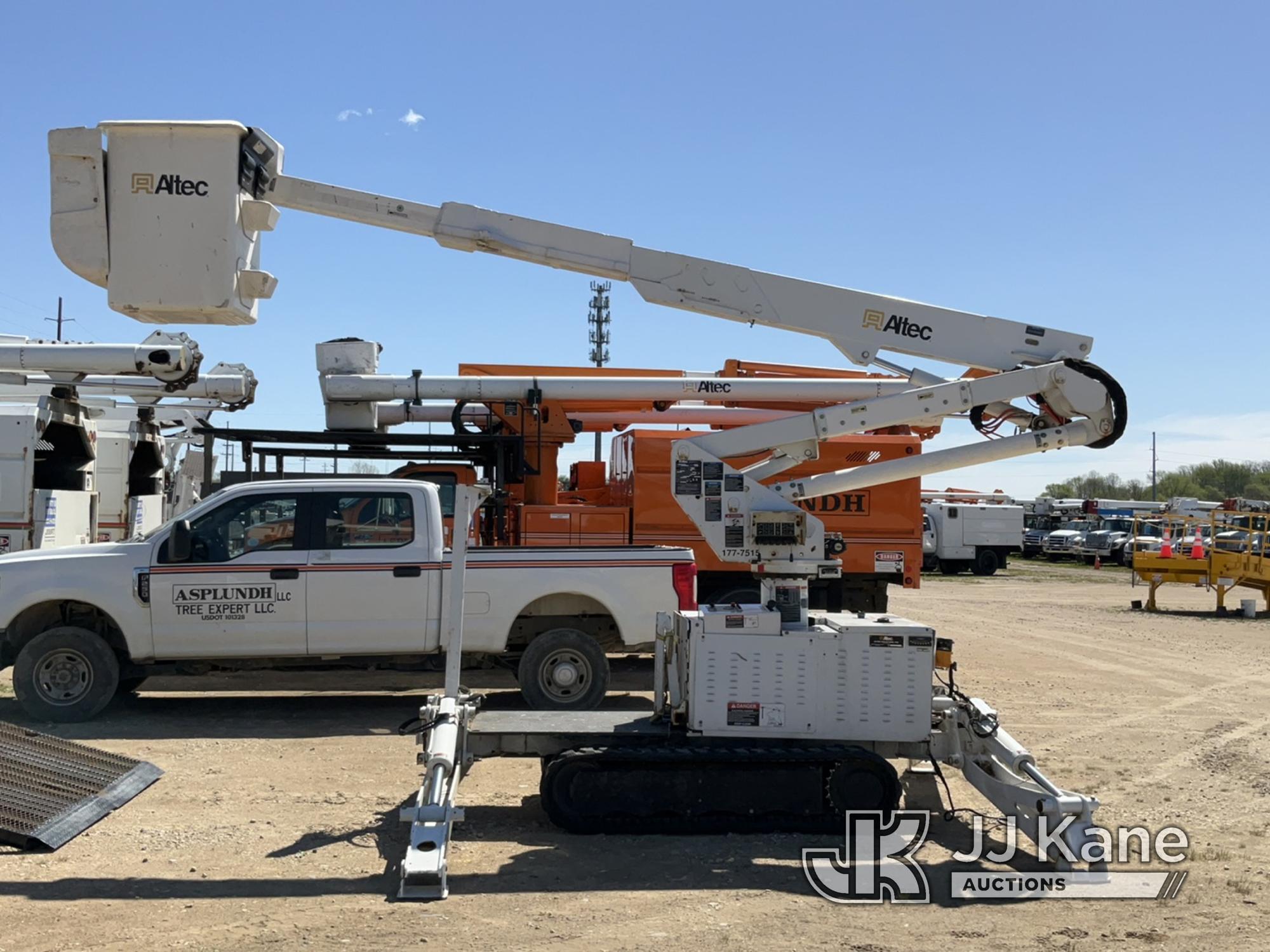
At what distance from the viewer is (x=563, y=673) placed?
10.3m

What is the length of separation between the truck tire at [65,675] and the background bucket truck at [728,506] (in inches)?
159

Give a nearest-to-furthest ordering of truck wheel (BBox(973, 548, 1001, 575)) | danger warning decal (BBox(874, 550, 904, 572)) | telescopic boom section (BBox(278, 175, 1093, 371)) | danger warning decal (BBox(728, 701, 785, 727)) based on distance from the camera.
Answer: danger warning decal (BBox(728, 701, 785, 727)) → telescopic boom section (BBox(278, 175, 1093, 371)) → danger warning decal (BBox(874, 550, 904, 572)) → truck wheel (BBox(973, 548, 1001, 575))

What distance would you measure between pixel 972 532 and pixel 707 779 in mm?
31947

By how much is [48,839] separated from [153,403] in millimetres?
12294

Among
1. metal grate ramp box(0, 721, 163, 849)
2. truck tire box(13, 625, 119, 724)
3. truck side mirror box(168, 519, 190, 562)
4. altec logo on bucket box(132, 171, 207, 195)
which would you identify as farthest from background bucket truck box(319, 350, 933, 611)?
altec logo on bucket box(132, 171, 207, 195)

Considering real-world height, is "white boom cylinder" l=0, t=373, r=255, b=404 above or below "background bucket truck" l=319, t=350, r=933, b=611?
above

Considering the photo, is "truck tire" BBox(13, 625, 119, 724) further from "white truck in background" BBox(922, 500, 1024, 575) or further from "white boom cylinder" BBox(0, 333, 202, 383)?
"white truck in background" BBox(922, 500, 1024, 575)

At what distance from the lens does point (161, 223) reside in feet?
22.0

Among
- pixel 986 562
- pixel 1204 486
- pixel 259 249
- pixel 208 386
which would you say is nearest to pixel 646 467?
pixel 208 386

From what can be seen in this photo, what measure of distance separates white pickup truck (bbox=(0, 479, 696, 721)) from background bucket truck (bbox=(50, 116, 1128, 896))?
7.91 ft

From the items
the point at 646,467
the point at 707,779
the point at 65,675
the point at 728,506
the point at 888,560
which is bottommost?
the point at 707,779

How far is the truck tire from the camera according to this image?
971cm

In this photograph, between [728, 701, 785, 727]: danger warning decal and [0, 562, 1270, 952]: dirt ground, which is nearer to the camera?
[0, 562, 1270, 952]: dirt ground

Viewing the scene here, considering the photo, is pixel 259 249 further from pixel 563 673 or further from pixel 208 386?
pixel 208 386
